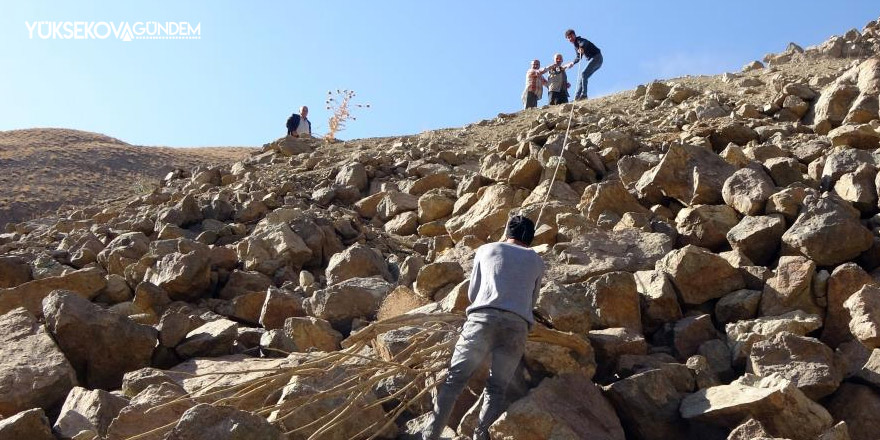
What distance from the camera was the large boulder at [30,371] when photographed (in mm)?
4996

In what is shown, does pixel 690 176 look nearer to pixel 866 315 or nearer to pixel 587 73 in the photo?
pixel 866 315

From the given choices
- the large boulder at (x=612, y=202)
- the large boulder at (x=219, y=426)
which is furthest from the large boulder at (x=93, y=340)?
the large boulder at (x=612, y=202)

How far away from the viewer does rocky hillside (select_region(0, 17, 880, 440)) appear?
455 cm

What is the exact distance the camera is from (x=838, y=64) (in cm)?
1328

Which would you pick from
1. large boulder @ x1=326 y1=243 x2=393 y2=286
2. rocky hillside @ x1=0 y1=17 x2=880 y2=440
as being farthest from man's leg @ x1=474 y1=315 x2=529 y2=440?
large boulder @ x1=326 y1=243 x2=393 y2=286

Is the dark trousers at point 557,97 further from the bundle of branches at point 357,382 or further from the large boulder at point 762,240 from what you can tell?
the bundle of branches at point 357,382

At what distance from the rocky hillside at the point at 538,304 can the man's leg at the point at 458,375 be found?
0.67ft

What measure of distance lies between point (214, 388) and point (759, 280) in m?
3.60

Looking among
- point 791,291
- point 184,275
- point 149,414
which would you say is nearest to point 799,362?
point 791,291

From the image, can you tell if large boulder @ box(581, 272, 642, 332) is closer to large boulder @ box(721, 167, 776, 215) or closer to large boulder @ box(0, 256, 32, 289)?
large boulder @ box(721, 167, 776, 215)

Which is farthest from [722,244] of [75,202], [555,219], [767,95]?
Result: [75,202]

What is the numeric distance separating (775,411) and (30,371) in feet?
13.7

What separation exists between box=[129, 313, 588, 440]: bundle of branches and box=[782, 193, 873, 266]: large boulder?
208 cm

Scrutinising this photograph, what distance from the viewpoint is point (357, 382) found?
16.0 feet
